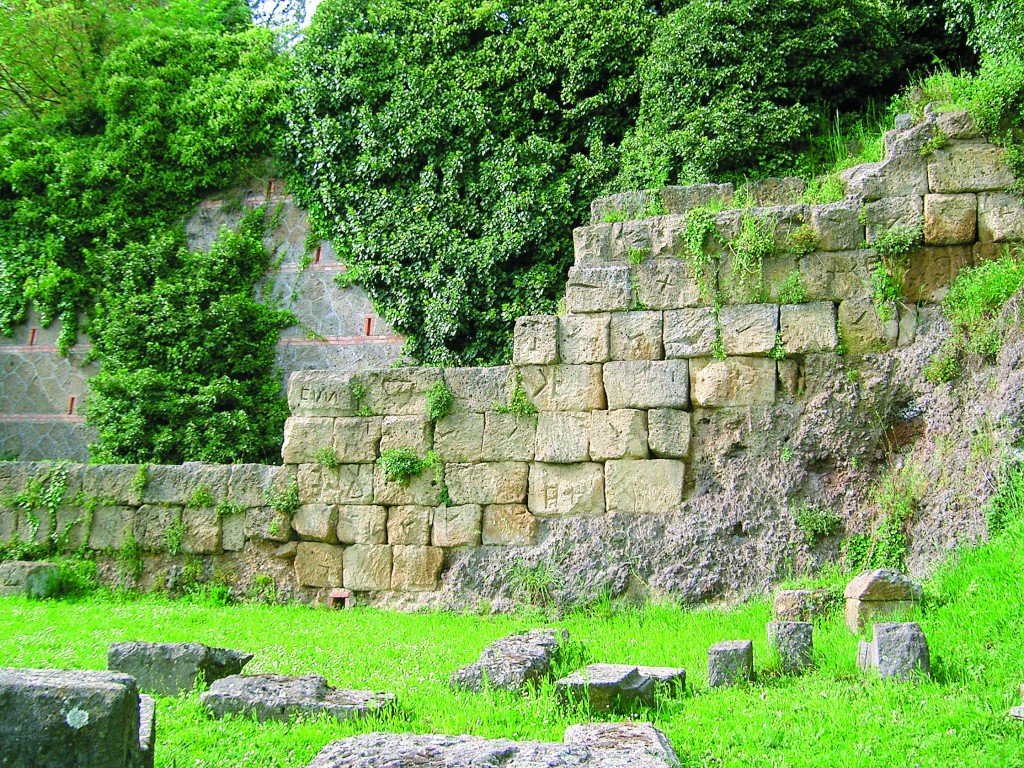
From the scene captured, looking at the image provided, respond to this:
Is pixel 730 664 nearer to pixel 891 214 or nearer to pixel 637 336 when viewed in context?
pixel 637 336

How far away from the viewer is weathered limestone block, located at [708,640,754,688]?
5.31 metres

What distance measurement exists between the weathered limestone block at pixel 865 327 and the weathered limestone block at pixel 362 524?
15.7ft

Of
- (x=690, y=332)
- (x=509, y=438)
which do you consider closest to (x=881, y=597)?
(x=690, y=332)

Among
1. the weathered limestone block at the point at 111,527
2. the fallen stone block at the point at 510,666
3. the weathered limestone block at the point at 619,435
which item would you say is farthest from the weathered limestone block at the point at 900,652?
the weathered limestone block at the point at 111,527

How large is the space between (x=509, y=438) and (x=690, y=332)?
79.6 inches

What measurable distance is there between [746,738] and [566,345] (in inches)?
192

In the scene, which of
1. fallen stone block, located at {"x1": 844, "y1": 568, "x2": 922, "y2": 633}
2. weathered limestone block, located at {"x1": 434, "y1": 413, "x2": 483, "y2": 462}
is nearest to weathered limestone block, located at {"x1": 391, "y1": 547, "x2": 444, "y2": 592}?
weathered limestone block, located at {"x1": 434, "y1": 413, "x2": 483, "y2": 462}

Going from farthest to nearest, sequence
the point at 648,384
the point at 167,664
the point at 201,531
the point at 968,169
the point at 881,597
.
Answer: the point at 201,531 < the point at 648,384 < the point at 968,169 < the point at 881,597 < the point at 167,664

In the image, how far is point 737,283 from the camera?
27.8 feet

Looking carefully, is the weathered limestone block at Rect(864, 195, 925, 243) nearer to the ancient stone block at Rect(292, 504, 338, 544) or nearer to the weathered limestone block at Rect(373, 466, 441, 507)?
the weathered limestone block at Rect(373, 466, 441, 507)

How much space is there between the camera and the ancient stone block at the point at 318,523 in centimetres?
930

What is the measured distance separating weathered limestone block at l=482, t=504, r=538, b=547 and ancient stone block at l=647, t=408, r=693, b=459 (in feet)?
4.52

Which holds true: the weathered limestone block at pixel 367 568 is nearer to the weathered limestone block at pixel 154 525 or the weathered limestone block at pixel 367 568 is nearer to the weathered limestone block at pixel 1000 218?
the weathered limestone block at pixel 154 525

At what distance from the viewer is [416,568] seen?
8.97m
